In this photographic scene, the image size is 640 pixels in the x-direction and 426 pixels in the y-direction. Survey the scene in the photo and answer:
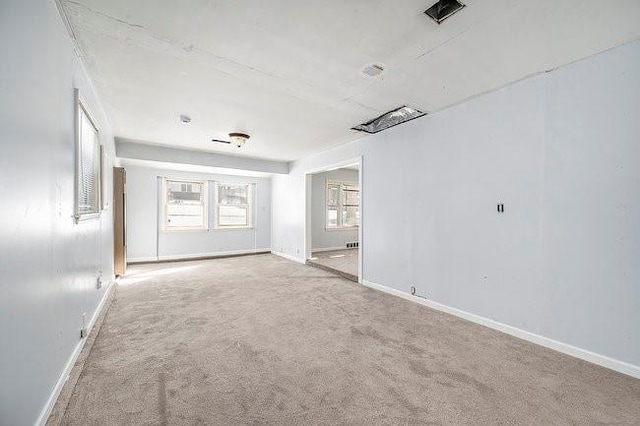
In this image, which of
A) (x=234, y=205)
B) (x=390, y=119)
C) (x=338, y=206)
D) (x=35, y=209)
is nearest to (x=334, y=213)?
(x=338, y=206)

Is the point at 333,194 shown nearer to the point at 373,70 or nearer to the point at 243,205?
the point at 243,205

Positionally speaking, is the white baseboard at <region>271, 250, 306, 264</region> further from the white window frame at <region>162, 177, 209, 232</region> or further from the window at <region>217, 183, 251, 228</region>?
the white window frame at <region>162, 177, 209, 232</region>

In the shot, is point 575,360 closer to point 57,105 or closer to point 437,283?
point 437,283

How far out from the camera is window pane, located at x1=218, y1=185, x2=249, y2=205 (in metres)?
7.03

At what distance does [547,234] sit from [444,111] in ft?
5.86

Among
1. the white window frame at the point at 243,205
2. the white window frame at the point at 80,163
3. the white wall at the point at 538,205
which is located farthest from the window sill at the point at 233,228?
the white wall at the point at 538,205

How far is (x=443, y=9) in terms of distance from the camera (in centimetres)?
165

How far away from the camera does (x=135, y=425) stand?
4.78 ft

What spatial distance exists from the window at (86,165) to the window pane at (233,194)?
3973mm

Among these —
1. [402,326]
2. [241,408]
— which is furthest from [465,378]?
[241,408]

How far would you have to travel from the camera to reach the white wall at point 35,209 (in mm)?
1099

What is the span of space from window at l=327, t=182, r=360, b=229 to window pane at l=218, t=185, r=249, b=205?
2.45 m

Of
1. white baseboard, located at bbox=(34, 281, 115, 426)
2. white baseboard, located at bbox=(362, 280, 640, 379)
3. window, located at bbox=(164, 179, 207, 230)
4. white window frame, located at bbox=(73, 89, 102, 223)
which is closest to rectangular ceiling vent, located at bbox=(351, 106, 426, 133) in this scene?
white baseboard, located at bbox=(362, 280, 640, 379)

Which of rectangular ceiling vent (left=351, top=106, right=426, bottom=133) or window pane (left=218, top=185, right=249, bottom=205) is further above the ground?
rectangular ceiling vent (left=351, top=106, right=426, bottom=133)
